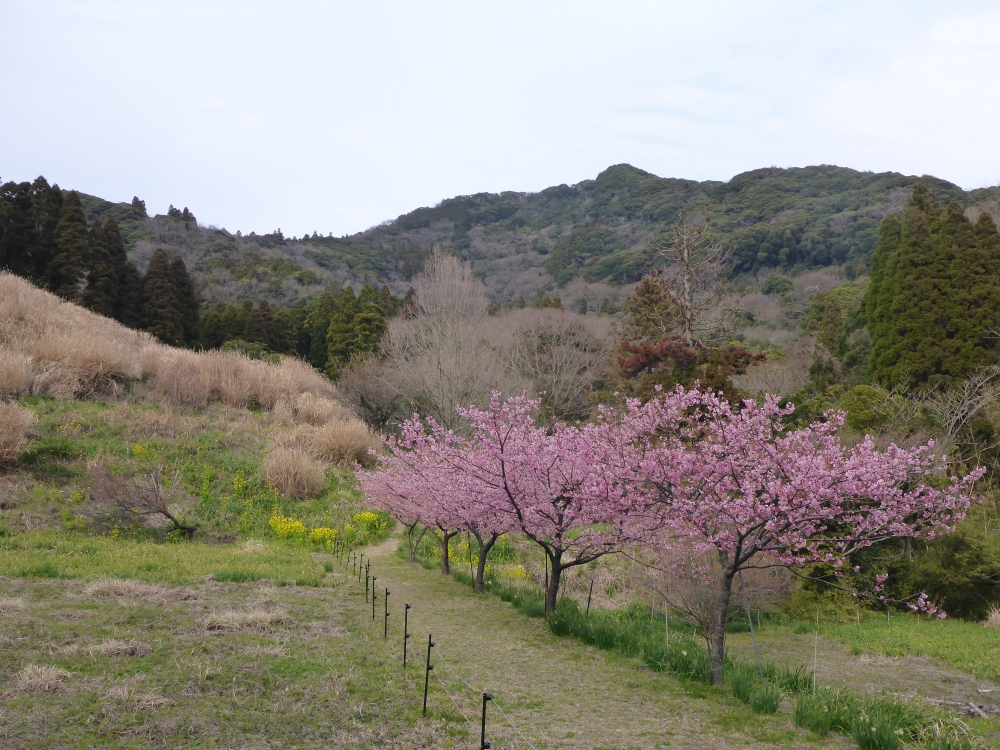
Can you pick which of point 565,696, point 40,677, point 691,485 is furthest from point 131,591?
point 691,485

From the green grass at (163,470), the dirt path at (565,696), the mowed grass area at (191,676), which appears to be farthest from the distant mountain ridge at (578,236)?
the mowed grass area at (191,676)

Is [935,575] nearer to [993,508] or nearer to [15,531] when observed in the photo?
[993,508]

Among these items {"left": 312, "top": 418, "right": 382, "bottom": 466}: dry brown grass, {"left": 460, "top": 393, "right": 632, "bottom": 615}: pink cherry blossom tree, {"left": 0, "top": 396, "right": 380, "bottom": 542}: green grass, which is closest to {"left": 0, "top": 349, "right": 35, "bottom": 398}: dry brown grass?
{"left": 0, "top": 396, "right": 380, "bottom": 542}: green grass

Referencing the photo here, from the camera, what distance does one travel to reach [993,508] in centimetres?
1567

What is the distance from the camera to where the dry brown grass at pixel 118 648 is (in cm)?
636

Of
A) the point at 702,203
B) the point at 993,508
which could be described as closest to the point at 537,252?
the point at 702,203

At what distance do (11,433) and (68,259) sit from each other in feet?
67.0

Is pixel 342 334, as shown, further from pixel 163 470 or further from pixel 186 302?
pixel 163 470

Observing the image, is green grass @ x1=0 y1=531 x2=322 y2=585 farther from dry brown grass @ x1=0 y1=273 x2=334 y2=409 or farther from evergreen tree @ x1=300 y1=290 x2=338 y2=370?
evergreen tree @ x1=300 y1=290 x2=338 y2=370

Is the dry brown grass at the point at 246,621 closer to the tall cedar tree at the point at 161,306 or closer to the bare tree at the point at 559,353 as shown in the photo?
the bare tree at the point at 559,353

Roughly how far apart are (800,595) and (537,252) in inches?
3261

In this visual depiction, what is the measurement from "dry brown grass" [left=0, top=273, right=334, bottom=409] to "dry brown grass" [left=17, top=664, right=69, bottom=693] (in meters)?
15.4

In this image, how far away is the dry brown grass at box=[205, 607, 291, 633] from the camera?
304 inches

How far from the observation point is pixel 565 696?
646cm
